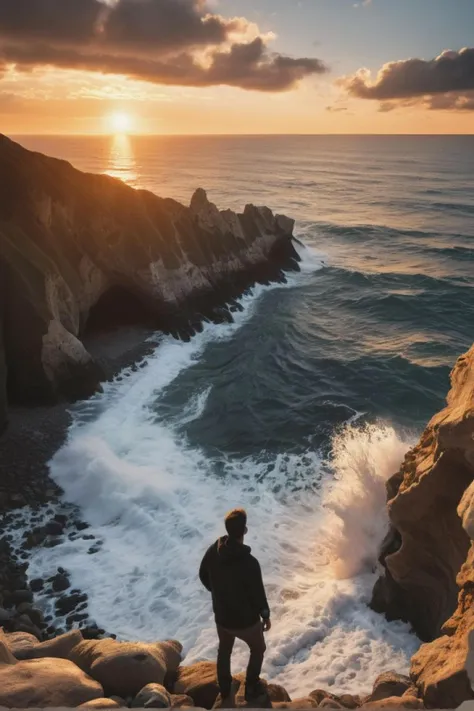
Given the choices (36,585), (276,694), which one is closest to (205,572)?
(276,694)

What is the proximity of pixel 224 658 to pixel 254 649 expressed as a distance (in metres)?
0.41

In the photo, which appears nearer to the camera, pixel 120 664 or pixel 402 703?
pixel 402 703

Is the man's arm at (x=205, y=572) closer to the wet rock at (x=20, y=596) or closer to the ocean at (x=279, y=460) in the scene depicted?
the ocean at (x=279, y=460)

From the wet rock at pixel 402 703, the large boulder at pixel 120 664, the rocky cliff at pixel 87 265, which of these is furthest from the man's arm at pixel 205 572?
the rocky cliff at pixel 87 265

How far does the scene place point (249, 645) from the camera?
239 inches

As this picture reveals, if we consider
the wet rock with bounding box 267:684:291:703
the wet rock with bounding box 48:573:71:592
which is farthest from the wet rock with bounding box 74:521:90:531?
the wet rock with bounding box 267:684:291:703

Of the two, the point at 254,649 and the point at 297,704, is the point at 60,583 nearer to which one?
the point at 297,704

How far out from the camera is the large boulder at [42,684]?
5762 mm

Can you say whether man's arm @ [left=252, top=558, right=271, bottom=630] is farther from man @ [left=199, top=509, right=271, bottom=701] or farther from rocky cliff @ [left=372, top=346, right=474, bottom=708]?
rocky cliff @ [left=372, top=346, right=474, bottom=708]

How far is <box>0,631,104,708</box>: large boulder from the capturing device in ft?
18.9

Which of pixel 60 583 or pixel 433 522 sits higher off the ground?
pixel 433 522

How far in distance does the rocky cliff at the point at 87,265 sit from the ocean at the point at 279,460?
177 cm

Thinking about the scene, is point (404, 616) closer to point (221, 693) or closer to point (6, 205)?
point (221, 693)

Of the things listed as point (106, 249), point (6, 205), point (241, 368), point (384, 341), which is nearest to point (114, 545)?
point (241, 368)
